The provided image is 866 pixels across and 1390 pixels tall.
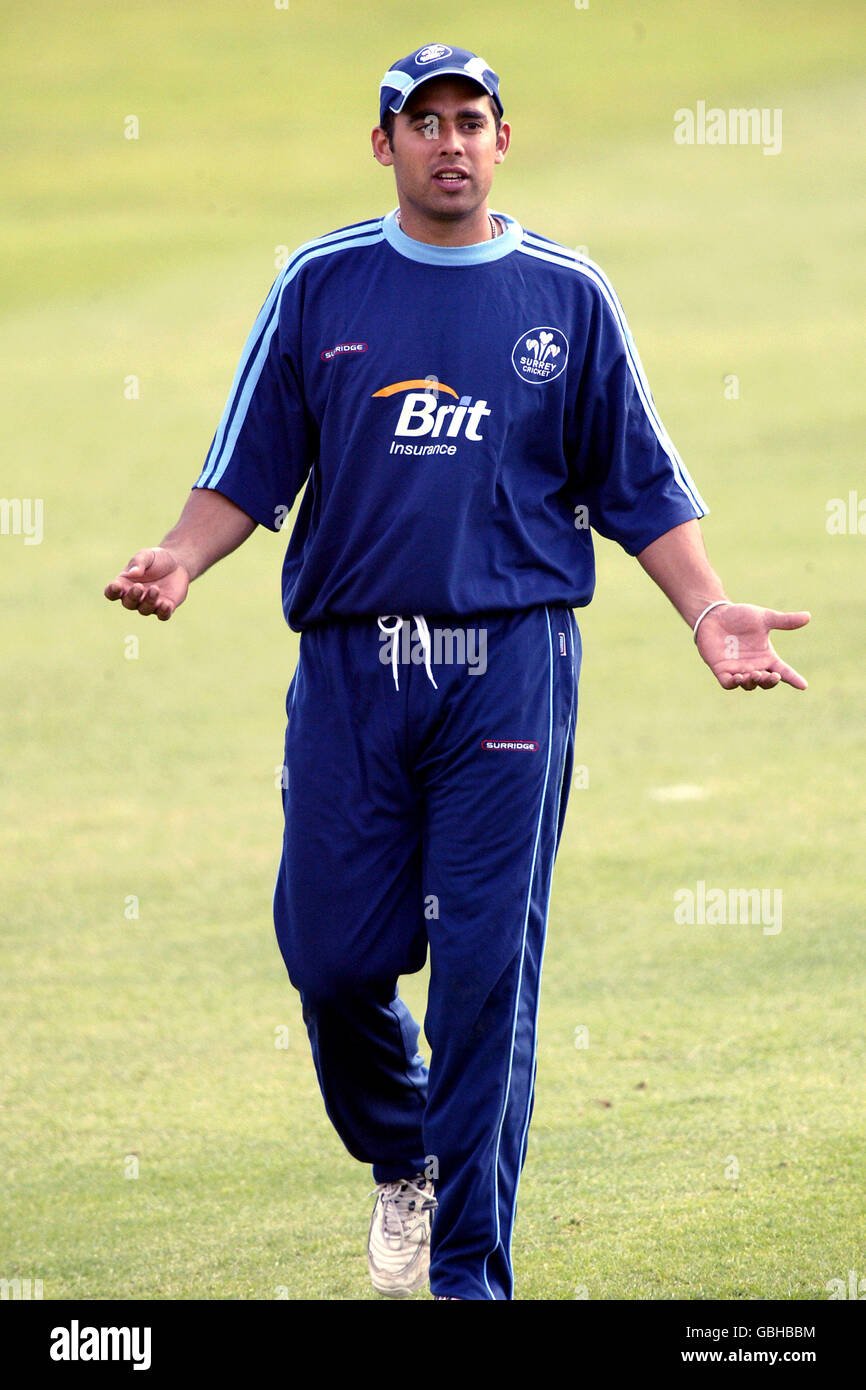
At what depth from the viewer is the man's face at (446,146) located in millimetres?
3771

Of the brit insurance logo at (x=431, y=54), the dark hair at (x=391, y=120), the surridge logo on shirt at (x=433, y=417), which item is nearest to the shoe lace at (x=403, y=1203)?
the surridge logo on shirt at (x=433, y=417)

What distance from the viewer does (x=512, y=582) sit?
3785mm

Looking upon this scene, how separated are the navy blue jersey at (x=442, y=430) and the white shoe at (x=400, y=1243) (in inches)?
51.2

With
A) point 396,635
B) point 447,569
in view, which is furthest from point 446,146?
point 396,635

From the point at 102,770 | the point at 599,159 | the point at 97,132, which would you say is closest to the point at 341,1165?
the point at 102,770

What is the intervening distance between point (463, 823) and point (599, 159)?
61.0 ft

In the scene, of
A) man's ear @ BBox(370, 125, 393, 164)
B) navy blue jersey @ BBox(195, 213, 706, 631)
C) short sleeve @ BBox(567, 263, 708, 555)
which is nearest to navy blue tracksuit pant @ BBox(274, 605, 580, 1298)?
navy blue jersey @ BBox(195, 213, 706, 631)

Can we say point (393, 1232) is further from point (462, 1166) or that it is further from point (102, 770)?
point (102, 770)

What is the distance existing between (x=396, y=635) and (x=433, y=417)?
1.37 feet

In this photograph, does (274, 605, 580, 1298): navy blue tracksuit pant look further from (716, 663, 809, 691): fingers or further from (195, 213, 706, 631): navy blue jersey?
(716, 663, 809, 691): fingers

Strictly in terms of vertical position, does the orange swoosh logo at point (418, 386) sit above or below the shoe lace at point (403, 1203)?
above

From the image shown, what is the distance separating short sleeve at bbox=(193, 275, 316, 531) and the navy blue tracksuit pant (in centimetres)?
31

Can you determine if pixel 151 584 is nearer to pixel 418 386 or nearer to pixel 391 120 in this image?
pixel 418 386

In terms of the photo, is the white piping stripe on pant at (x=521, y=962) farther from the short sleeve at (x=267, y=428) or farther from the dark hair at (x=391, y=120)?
the dark hair at (x=391, y=120)
